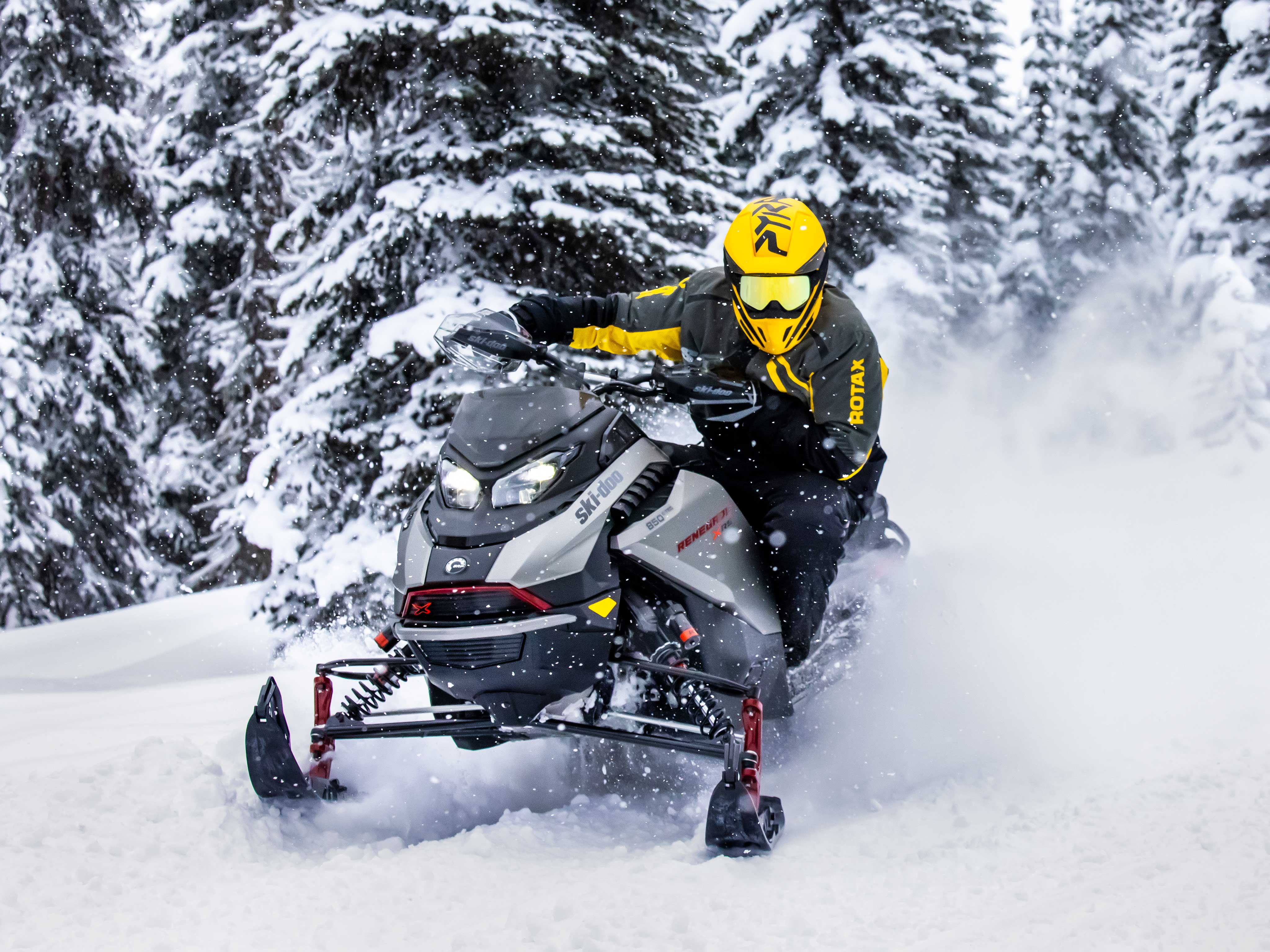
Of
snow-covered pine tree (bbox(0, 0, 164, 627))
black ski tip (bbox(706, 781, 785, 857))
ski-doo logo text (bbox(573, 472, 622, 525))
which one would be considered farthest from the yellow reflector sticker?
snow-covered pine tree (bbox(0, 0, 164, 627))

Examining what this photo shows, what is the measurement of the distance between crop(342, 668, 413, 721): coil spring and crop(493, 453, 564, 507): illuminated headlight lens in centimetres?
79

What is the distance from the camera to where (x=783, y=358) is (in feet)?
13.1

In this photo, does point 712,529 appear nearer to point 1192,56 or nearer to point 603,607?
point 603,607

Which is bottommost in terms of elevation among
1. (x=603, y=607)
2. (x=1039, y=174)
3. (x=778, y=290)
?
(x=1039, y=174)

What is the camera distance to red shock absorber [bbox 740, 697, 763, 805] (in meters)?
3.40

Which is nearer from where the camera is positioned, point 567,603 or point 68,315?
point 567,603

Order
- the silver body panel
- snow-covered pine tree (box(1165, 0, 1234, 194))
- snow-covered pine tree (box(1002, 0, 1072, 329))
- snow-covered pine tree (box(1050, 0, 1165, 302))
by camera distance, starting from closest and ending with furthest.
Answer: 1. the silver body panel
2. snow-covered pine tree (box(1165, 0, 1234, 194))
3. snow-covered pine tree (box(1050, 0, 1165, 302))
4. snow-covered pine tree (box(1002, 0, 1072, 329))

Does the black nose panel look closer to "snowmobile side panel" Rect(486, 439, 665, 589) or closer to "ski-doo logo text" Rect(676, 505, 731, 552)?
"snowmobile side panel" Rect(486, 439, 665, 589)

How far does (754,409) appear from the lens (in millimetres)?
3494

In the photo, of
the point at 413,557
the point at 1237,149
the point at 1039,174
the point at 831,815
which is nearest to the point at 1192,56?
the point at 1237,149

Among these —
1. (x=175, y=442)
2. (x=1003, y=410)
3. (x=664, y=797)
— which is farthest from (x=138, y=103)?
(x=664, y=797)

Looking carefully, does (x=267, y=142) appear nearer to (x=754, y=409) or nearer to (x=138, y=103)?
(x=138, y=103)

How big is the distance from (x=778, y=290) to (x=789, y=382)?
14.6 inches

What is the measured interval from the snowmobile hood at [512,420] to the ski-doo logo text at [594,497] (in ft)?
0.66
